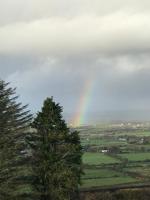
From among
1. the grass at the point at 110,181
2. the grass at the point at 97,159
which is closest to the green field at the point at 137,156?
the grass at the point at 97,159

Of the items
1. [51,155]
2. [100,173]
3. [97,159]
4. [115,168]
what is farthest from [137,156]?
[51,155]

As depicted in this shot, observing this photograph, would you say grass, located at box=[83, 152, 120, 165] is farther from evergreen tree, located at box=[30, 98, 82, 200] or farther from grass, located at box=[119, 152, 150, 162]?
evergreen tree, located at box=[30, 98, 82, 200]

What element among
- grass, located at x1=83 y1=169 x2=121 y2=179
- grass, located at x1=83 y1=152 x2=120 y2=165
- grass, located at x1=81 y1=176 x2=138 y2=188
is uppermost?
grass, located at x1=83 y1=152 x2=120 y2=165

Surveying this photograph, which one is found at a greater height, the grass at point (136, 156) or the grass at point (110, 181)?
the grass at point (136, 156)

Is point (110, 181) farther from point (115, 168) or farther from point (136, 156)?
point (136, 156)

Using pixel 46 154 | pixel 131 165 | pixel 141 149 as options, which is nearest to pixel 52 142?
pixel 46 154

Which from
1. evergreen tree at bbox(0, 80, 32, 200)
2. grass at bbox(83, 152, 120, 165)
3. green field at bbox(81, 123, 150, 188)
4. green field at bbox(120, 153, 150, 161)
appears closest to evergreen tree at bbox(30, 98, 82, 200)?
evergreen tree at bbox(0, 80, 32, 200)

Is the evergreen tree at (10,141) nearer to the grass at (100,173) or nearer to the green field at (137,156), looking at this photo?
the grass at (100,173)
